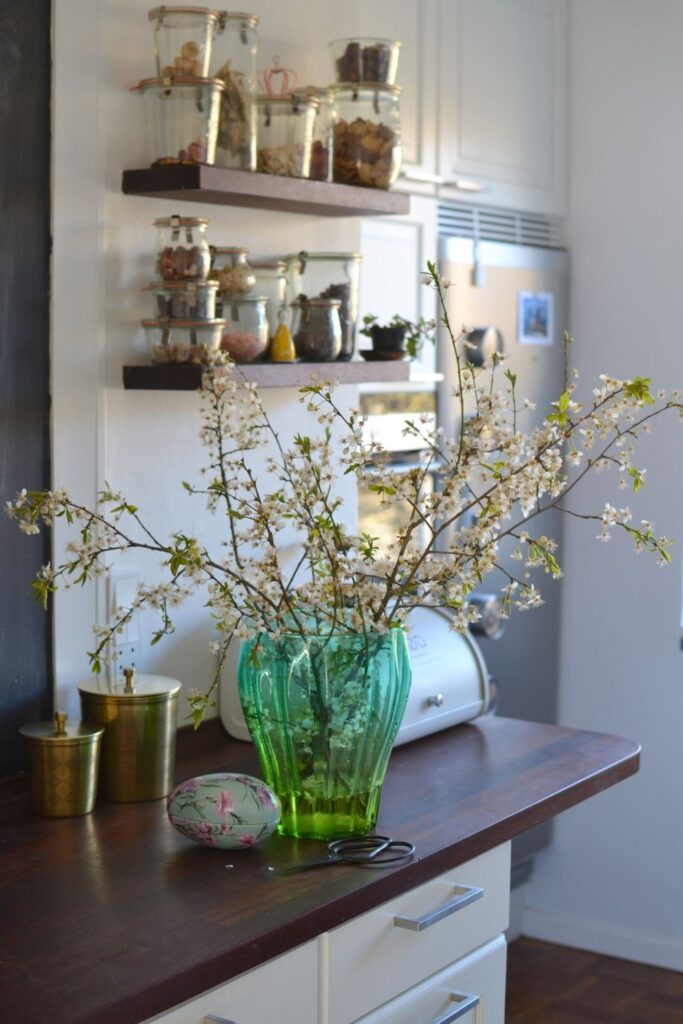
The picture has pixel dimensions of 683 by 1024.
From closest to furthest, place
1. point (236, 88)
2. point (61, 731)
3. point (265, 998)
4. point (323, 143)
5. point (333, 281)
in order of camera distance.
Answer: point (265, 998), point (61, 731), point (236, 88), point (323, 143), point (333, 281)

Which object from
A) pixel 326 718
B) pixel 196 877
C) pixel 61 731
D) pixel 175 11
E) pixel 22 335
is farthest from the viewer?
pixel 175 11

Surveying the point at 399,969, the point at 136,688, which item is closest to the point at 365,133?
the point at 136,688

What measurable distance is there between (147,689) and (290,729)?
0.28 m

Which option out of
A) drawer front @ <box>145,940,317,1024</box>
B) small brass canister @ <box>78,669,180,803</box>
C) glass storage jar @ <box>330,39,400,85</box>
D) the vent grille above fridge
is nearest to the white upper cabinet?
the vent grille above fridge

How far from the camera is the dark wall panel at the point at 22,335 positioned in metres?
1.87

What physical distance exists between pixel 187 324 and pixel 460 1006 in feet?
3.33

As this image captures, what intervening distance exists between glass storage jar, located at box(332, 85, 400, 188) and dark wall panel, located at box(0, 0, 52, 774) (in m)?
0.55

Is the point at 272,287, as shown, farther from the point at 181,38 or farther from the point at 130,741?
the point at 130,741

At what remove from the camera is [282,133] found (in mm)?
2172

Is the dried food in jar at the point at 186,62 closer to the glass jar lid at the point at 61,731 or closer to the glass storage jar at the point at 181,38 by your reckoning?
the glass storage jar at the point at 181,38

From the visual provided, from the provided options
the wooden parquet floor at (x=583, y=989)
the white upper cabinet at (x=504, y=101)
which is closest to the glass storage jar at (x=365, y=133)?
the white upper cabinet at (x=504, y=101)

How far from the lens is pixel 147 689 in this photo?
1878mm

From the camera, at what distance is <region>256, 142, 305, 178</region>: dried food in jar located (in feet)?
7.09

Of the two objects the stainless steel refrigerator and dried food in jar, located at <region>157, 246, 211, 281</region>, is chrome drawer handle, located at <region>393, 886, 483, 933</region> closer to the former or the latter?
dried food in jar, located at <region>157, 246, 211, 281</region>
